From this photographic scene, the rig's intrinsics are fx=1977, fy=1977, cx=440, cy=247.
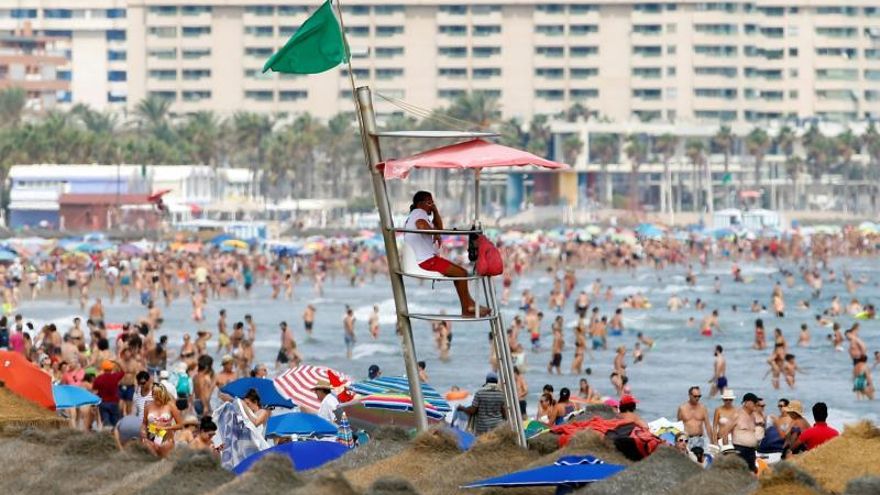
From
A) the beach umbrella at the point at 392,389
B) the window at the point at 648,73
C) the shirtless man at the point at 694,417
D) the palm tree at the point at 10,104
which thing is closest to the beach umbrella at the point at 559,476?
the beach umbrella at the point at 392,389

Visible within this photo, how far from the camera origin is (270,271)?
2820 inches

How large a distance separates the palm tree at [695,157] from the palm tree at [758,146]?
3177mm

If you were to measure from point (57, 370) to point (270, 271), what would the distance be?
4781 cm

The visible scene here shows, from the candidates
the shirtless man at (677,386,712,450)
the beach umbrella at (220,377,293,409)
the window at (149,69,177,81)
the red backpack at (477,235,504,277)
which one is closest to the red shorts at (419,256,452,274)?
the red backpack at (477,235,504,277)

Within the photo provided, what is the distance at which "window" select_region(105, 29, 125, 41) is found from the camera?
155250mm

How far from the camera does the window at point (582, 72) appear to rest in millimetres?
144625

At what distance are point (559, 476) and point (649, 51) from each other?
135 meters

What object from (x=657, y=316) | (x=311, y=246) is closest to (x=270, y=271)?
(x=311, y=246)

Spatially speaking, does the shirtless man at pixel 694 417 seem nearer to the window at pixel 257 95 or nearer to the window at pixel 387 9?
the window at pixel 387 9

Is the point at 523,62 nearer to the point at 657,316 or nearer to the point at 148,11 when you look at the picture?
the point at 148,11

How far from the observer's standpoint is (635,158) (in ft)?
428

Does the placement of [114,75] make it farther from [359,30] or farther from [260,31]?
[359,30]

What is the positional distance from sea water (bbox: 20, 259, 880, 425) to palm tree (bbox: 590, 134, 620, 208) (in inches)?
2019

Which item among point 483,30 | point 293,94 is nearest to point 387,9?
point 483,30
